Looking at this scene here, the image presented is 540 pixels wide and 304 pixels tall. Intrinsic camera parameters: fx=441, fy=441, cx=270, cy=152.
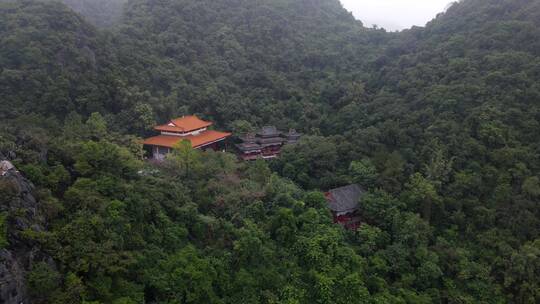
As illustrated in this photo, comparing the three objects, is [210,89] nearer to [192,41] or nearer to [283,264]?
[192,41]

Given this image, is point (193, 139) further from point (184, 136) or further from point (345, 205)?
point (345, 205)

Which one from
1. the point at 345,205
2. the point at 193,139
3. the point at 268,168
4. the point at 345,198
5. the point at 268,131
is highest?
the point at 268,131

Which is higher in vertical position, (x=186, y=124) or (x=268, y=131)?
(x=186, y=124)

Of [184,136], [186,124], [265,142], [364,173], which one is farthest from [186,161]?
[364,173]

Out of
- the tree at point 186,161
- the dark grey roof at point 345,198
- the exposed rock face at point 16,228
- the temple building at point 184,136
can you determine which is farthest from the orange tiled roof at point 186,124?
the exposed rock face at point 16,228

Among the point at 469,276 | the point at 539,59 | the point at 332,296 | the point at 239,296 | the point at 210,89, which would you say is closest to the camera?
the point at 239,296

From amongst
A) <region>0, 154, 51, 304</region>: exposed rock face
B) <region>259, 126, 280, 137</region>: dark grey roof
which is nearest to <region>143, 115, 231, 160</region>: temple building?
<region>259, 126, 280, 137</region>: dark grey roof

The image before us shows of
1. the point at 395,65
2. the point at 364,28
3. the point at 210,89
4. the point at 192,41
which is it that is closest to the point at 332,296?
the point at 210,89
